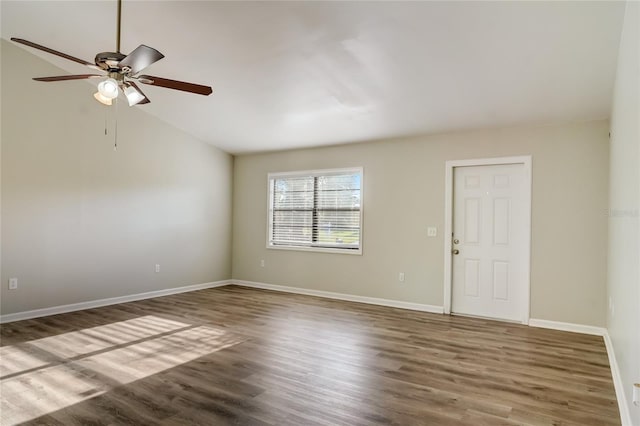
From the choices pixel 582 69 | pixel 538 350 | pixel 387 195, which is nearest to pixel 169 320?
pixel 387 195

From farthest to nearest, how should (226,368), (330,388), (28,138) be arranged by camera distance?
(28,138) < (226,368) < (330,388)

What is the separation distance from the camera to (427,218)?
526 centimetres

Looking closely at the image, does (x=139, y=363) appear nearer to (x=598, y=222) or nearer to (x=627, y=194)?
(x=627, y=194)

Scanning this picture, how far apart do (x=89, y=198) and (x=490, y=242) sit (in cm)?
537

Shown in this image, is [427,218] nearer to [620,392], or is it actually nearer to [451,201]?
[451,201]

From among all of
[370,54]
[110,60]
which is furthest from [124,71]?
[370,54]

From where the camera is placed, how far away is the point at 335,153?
6.16 metres

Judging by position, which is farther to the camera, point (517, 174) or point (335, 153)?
point (335, 153)

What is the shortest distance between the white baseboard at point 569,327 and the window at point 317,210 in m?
2.49

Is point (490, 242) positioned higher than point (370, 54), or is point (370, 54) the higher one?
point (370, 54)

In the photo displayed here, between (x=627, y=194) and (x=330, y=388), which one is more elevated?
(x=627, y=194)

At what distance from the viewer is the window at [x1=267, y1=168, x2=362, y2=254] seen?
601 centimetres

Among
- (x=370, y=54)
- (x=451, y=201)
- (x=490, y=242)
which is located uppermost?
(x=370, y=54)

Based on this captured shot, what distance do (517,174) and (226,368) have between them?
4065 mm
